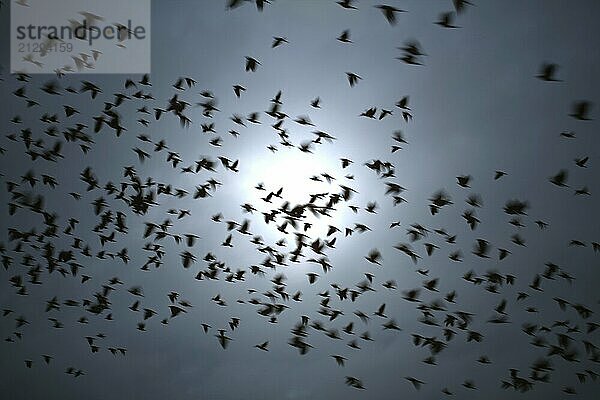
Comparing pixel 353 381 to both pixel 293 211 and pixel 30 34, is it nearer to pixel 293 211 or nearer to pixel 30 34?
pixel 293 211

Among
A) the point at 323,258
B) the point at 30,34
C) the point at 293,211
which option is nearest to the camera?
the point at 293,211

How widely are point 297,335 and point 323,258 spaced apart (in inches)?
98.2

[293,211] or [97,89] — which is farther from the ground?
[97,89]

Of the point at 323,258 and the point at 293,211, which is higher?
the point at 293,211

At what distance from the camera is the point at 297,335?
60.4 ft

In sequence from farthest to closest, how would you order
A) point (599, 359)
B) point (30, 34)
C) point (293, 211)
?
1. point (599, 359)
2. point (30, 34)
3. point (293, 211)

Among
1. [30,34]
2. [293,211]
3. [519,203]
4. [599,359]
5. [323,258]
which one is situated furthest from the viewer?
[599,359]

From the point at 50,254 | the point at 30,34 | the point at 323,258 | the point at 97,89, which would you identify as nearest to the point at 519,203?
the point at 323,258

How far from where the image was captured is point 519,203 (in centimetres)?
1538

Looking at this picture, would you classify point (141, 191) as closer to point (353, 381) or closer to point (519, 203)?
point (353, 381)

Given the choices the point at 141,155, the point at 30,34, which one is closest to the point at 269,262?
the point at 141,155

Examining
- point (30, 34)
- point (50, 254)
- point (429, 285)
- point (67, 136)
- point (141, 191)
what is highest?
point (30, 34)

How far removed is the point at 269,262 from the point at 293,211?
3.26 m

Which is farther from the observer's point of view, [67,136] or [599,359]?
[599,359]
